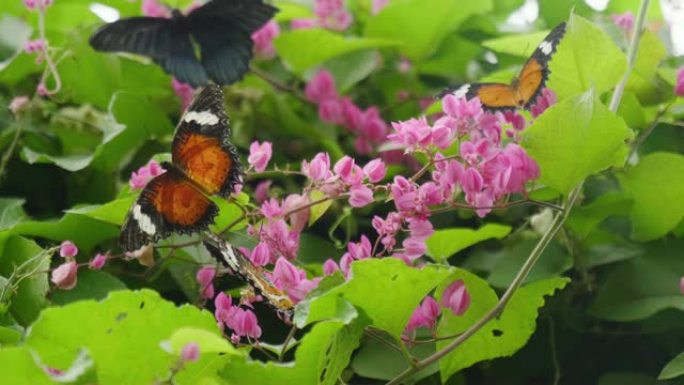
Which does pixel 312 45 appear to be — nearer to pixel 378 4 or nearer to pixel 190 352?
pixel 378 4

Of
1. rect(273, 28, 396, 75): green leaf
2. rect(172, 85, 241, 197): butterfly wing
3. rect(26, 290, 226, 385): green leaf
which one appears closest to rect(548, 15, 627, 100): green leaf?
rect(172, 85, 241, 197): butterfly wing

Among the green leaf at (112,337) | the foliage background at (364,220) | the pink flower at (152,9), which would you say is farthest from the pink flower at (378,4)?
the green leaf at (112,337)

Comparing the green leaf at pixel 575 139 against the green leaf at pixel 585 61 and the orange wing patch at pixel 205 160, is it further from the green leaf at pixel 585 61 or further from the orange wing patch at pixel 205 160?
the orange wing patch at pixel 205 160

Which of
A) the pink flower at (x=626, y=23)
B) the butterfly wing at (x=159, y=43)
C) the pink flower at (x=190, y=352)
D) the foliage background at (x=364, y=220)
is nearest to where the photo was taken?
the pink flower at (x=190, y=352)

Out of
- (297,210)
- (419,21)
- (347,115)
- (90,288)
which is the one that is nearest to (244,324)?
(297,210)

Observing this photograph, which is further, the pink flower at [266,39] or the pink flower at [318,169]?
the pink flower at [266,39]

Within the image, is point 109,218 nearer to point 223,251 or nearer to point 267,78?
point 223,251
